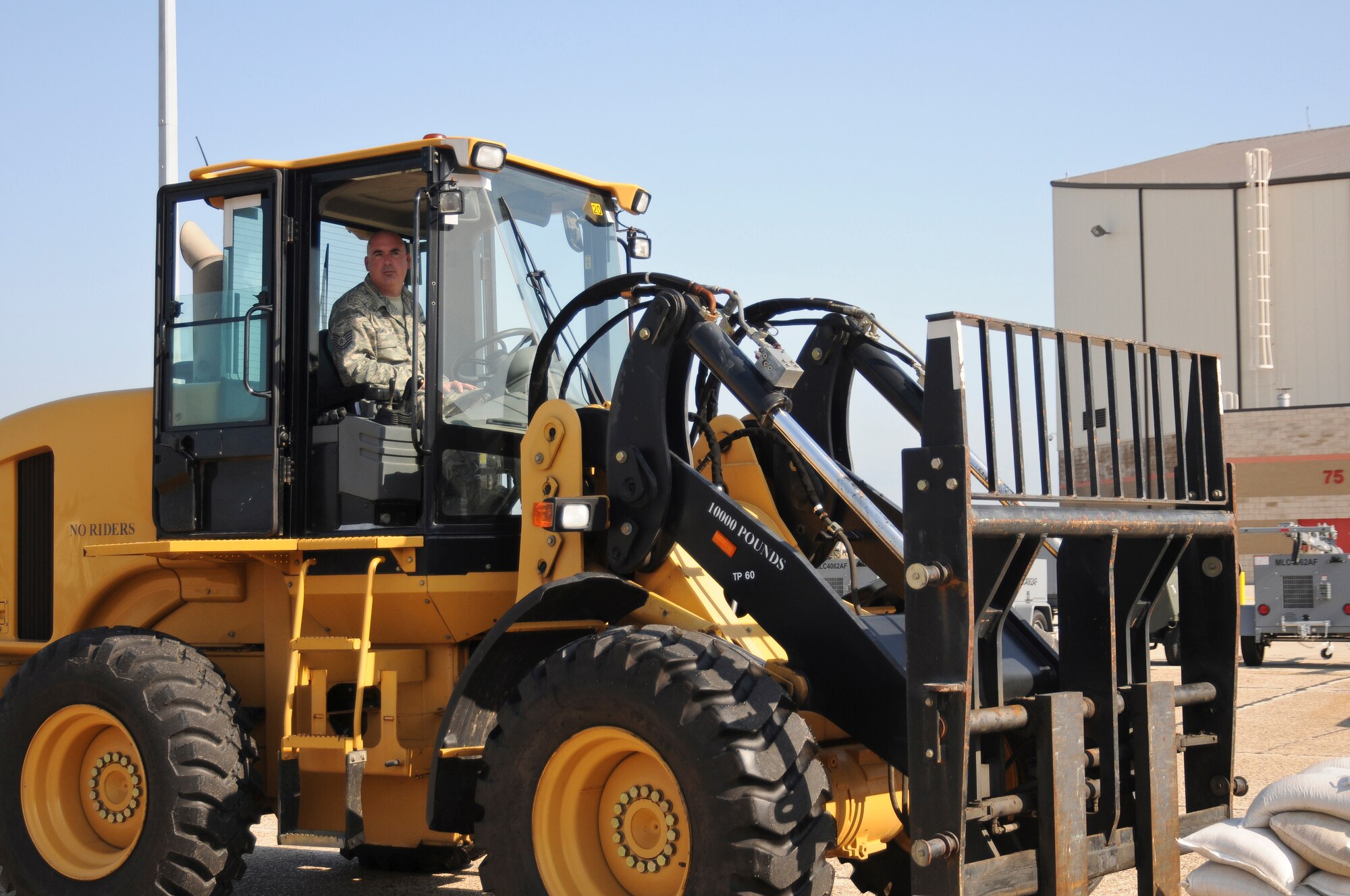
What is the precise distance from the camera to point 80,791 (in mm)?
6172

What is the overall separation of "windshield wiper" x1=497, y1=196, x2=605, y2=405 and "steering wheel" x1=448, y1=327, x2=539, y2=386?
0.15 m

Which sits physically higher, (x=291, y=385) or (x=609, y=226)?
(x=609, y=226)

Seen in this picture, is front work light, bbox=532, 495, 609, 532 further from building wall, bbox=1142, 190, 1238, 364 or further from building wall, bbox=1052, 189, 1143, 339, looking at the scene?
building wall, bbox=1052, 189, 1143, 339

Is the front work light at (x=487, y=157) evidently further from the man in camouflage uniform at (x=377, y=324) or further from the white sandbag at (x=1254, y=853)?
the white sandbag at (x=1254, y=853)

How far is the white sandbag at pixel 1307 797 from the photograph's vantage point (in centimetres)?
497

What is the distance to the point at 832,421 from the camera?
6.23 metres

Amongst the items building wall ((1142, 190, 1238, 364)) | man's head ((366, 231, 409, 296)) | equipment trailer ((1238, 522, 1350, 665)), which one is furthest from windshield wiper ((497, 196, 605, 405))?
building wall ((1142, 190, 1238, 364))

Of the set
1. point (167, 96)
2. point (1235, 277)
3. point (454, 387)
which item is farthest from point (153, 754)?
point (1235, 277)

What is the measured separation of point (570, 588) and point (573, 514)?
1.23ft

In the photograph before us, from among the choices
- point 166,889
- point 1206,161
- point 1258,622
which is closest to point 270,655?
point 166,889

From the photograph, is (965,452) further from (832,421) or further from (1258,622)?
(1258,622)

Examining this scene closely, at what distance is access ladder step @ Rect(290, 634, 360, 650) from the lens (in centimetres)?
595

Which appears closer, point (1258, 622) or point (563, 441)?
point (563, 441)

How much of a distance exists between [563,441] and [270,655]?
190 centimetres
